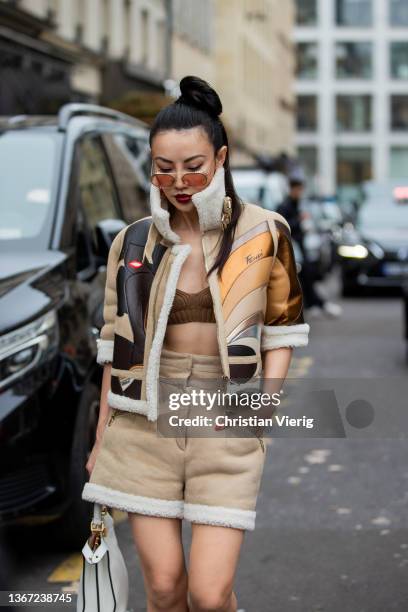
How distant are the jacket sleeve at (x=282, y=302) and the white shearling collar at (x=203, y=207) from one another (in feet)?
0.63

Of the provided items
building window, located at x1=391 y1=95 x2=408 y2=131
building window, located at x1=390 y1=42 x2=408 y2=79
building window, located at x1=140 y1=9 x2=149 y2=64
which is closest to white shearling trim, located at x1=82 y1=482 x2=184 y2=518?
building window, located at x1=140 y1=9 x2=149 y2=64

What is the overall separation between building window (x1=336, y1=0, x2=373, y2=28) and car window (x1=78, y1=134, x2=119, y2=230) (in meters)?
110

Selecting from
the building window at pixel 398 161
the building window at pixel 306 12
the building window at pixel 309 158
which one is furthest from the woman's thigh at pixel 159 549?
the building window at pixel 306 12

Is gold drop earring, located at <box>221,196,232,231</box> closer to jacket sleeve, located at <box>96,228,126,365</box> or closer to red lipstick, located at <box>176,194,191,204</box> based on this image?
red lipstick, located at <box>176,194,191,204</box>

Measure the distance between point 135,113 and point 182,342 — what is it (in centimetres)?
2467

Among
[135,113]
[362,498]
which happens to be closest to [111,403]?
[362,498]

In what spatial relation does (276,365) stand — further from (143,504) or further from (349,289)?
(349,289)

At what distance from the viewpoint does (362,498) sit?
24.4 feet

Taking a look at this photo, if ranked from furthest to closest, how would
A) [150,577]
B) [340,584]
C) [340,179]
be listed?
[340,179], [340,584], [150,577]

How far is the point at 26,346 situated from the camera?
5.67m

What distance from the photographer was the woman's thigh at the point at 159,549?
3.82m

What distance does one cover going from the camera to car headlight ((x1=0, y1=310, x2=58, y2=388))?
5.49 meters

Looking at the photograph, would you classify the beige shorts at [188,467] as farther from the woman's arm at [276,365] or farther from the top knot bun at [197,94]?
the top knot bun at [197,94]

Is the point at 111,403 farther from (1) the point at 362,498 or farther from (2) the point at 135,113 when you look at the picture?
(2) the point at 135,113
